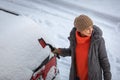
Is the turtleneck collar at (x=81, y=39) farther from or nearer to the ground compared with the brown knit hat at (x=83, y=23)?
nearer to the ground

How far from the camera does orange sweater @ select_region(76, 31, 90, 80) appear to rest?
370cm

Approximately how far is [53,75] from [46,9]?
10.7ft

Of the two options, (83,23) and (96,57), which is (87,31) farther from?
(96,57)

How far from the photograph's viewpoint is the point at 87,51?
376 centimetres

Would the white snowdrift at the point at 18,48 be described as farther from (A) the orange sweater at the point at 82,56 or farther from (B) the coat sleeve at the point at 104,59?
(B) the coat sleeve at the point at 104,59

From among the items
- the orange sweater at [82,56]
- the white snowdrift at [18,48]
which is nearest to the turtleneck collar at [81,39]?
the orange sweater at [82,56]

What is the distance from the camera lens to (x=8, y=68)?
134 inches

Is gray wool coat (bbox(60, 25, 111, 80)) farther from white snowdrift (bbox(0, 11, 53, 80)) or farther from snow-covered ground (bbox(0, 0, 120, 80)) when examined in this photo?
snow-covered ground (bbox(0, 0, 120, 80))

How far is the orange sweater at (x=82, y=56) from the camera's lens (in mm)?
3696

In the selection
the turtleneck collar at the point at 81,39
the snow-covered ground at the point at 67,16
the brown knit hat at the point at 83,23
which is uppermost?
the brown knit hat at the point at 83,23

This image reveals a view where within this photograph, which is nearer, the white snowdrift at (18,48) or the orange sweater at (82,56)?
the white snowdrift at (18,48)

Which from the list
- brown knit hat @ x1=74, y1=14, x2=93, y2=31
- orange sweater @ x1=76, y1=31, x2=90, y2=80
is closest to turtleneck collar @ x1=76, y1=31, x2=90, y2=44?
orange sweater @ x1=76, y1=31, x2=90, y2=80

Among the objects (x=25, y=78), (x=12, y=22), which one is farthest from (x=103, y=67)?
(x=12, y=22)

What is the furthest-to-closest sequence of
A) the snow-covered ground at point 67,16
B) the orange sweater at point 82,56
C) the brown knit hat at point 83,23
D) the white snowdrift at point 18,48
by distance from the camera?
the snow-covered ground at point 67,16, the orange sweater at point 82,56, the brown knit hat at point 83,23, the white snowdrift at point 18,48
